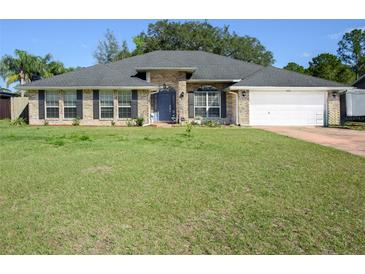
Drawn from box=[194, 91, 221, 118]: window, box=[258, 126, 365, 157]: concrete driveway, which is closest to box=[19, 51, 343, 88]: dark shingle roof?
box=[194, 91, 221, 118]: window

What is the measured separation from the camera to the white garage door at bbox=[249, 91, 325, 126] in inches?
785

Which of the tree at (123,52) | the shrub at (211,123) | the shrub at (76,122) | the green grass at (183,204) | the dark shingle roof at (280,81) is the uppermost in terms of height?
the tree at (123,52)

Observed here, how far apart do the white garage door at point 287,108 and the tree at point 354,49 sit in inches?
1538

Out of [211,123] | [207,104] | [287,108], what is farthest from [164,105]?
[287,108]

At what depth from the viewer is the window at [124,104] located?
64.6 feet

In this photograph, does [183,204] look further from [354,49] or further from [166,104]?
[354,49]

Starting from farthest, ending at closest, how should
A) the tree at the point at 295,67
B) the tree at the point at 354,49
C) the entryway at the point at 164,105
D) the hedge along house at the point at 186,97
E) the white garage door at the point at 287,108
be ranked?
1. the tree at the point at 354,49
2. the tree at the point at 295,67
3. the entryway at the point at 164,105
4. the white garage door at the point at 287,108
5. the hedge along house at the point at 186,97

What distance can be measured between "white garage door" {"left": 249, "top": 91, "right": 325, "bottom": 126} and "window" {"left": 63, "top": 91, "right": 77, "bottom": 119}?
11550mm

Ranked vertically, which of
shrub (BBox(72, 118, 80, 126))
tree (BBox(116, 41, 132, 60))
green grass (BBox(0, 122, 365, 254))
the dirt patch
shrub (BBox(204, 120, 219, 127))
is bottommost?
green grass (BBox(0, 122, 365, 254))

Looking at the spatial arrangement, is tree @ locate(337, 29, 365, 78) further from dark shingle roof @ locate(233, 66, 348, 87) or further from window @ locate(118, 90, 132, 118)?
window @ locate(118, 90, 132, 118)

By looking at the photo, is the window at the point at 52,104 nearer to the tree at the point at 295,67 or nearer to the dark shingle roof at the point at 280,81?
the dark shingle roof at the point at 280,81

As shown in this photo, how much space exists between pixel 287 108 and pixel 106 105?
467 inches

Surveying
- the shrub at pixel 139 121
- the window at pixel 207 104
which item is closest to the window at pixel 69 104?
the shrub at pixel 139 121

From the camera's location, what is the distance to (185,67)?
799 inches
